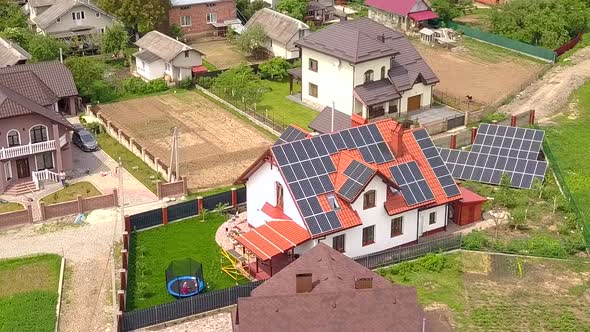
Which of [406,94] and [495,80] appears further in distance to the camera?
Result: [495,80]

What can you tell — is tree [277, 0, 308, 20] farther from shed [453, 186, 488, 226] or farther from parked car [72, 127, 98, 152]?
shed [453, 186, 488, 226]

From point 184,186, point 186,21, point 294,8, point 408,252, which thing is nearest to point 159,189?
point 184,186

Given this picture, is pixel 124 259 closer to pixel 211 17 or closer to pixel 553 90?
pixel 553 90

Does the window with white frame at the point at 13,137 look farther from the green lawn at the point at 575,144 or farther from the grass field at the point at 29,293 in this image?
the green lawn at the point at 575,144

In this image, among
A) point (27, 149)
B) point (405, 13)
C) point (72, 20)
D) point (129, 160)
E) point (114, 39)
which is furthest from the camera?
point (405, 13)

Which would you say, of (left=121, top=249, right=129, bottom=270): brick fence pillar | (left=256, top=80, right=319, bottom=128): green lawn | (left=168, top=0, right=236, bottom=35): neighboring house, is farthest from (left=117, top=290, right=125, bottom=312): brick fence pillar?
(left=168, top=0, right=236, bottom=35): neighboring house

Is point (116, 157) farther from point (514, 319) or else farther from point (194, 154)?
point (514, 319)

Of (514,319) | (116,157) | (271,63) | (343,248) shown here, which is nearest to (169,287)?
(343,248)
